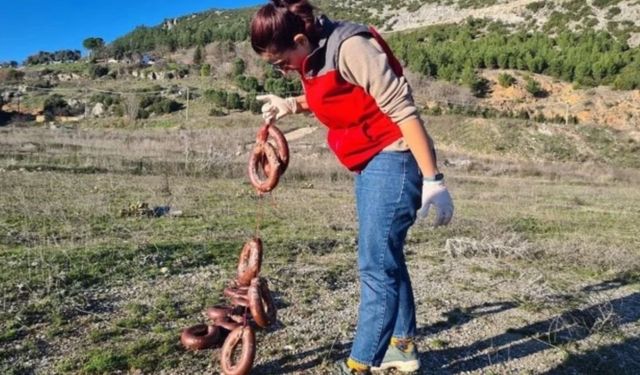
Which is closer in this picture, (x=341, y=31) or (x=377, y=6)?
(x=341, y=31)

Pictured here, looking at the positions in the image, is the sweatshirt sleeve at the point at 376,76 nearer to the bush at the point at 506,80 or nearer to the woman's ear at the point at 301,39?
the woman's ear at the point at 301,39

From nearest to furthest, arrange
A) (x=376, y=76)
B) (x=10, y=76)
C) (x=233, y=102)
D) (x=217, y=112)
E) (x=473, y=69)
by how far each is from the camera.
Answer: (x=376, y=76) < (x=217, y=112) < (x=233, y=102) < (x=473, y=69) < (x=10, y=76)

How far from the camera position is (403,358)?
337cm

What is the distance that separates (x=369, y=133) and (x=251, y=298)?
1.09 m

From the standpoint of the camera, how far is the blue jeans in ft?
9.07

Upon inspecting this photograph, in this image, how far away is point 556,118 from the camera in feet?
114

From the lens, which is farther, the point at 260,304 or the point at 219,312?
the point at 219,312

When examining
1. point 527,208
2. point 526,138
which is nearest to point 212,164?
point 527,208

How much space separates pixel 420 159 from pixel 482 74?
4372cm

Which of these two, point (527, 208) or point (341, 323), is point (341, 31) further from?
point (527, 208)

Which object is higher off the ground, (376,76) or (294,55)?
(294,55)

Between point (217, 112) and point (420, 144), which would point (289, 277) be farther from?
point (217, 112)

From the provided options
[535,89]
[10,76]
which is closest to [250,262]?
[535,89]

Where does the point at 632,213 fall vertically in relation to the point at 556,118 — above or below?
below
